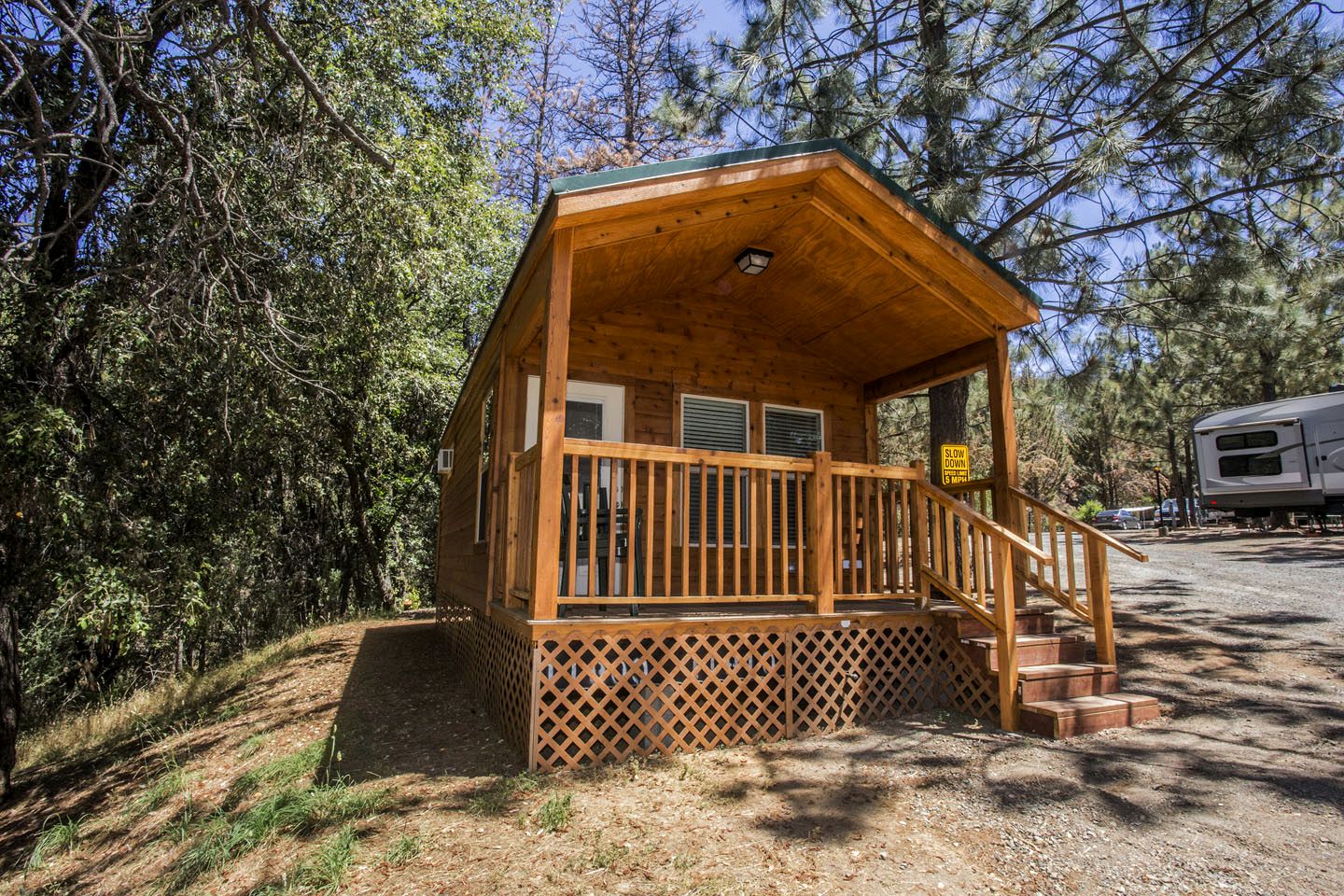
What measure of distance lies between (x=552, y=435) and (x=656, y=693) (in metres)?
1.68

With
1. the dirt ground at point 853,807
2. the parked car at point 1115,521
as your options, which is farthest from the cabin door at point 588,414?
the parked car at point 1115,521

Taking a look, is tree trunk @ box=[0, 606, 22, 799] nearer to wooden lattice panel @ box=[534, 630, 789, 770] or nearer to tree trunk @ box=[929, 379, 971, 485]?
wooden lattice panel @ box=[534, 630, 789, 770]

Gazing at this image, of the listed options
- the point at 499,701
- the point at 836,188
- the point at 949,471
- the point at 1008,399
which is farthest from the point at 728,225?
the point at 499,701

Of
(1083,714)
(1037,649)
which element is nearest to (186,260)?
(1037,649)

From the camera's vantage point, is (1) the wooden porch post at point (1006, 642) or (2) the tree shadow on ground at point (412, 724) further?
(1) the wooden porch post at point (1006, 642)

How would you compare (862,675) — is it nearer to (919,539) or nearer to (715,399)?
(919,539)

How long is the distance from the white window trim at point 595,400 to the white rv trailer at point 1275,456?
15.1 meters

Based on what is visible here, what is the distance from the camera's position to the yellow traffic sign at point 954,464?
7062 millimetres

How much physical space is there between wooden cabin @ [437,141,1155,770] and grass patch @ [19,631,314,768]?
310 cm

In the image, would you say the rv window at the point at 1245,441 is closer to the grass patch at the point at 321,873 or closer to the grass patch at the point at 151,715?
the grass patch at the point at 321,873

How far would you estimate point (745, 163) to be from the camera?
4.84 m

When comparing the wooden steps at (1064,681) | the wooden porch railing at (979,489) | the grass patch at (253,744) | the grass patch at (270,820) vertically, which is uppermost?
the wooden porch railing at (979,489)

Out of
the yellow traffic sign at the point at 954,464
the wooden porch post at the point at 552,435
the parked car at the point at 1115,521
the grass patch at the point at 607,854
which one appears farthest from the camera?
the parked car at the point at 1115,521

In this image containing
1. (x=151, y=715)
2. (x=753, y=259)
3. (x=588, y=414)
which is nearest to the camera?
(x=753, y=259)
